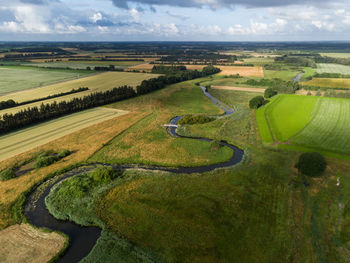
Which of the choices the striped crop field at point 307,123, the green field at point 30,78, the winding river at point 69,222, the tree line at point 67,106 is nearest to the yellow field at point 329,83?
the striped crop field at point 307,123

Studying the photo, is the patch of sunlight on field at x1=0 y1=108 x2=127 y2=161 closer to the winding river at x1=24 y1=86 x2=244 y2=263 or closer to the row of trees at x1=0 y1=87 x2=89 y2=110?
the winding river at x1=24 y1=86 x2=244 y2=263

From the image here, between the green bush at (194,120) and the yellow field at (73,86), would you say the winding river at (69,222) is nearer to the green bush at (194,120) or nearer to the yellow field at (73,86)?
the green bush at (194,120)

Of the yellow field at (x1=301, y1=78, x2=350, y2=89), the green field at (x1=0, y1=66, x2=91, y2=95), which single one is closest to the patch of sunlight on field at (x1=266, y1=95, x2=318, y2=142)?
the yellow field at (x1=301, y1=78, x2=350, y2=89)

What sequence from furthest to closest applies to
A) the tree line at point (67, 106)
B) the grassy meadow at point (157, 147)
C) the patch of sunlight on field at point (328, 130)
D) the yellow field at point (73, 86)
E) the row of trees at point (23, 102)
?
the yellow field at point (73, 86)
the row of trees at point (23, 102)
the tree line at point (67, 106)
the patch of sunlight on field at point (328, 130)
the grassy meadow at point (157, 147)

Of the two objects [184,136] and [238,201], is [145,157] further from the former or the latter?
[238,201]

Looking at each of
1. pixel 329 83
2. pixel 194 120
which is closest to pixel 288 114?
pixel 194 120

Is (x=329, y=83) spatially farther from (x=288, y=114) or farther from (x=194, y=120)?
(x=194, y=120)
